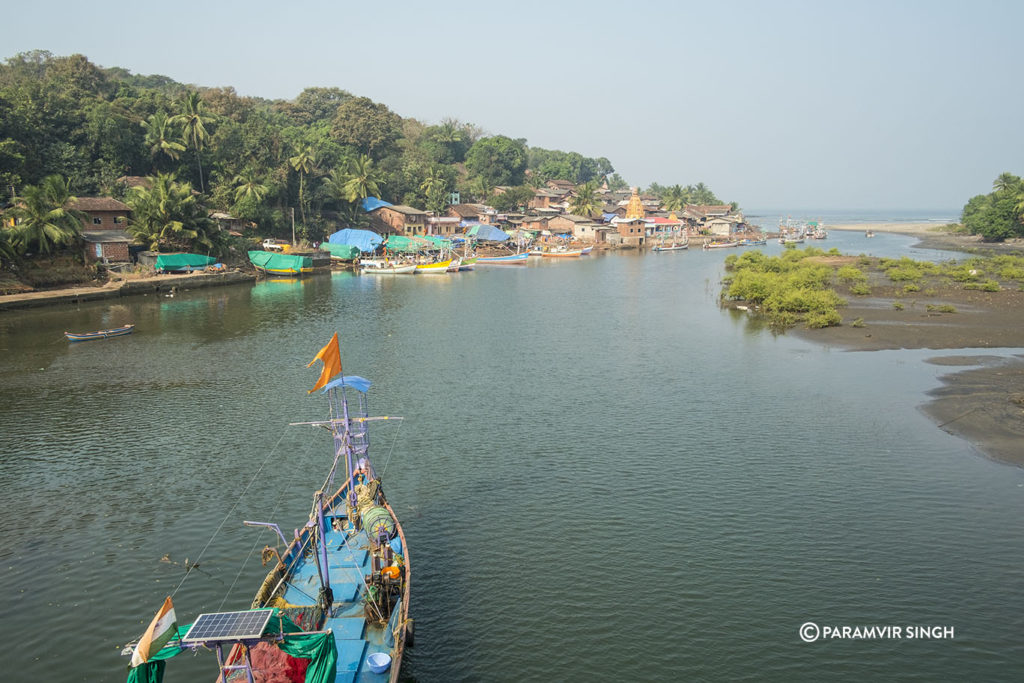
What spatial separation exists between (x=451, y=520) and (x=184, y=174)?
72.6 metres

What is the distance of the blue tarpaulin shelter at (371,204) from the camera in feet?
315

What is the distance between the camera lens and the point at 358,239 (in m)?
84.3

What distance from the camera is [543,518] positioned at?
20.6 metres

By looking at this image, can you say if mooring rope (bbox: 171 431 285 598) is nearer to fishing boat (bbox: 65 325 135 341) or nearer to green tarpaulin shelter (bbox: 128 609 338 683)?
green tarpaulin shelter (bbox: 128 609 338 683)

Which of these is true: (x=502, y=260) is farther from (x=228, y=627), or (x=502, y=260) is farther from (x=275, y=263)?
(x=228, y=627)

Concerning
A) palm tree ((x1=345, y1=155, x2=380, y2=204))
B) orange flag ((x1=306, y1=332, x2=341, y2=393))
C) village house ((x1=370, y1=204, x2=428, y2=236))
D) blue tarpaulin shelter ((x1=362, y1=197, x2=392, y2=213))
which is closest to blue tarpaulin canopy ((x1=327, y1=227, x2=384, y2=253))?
palm tree ((x1=345, y1=155, x2=380, y2=204))

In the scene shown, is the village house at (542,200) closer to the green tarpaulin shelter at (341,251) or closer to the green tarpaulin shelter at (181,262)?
the green tarpaulin shelter at (341,251)

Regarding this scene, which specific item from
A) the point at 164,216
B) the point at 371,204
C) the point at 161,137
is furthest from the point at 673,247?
the point at 164,216

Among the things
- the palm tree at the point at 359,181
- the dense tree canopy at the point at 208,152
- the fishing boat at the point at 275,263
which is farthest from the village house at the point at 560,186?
the fishing boat at the point at 275,263

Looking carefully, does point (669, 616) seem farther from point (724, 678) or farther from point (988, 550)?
point (988, 550)

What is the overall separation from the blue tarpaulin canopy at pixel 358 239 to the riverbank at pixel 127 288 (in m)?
16.0

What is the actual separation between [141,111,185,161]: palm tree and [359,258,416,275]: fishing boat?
23.3 meters

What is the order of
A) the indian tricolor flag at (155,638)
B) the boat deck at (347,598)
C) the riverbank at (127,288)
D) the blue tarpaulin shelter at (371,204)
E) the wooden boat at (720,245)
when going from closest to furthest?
the indian tricolor flag at (155,638)
the boat deck at (347,598)
the riverbank at (127,288)
the blue tarpaulin shelter at (371,204)
the wooden boat at (720,245)

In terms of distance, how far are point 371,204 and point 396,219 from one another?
4.21 metres
